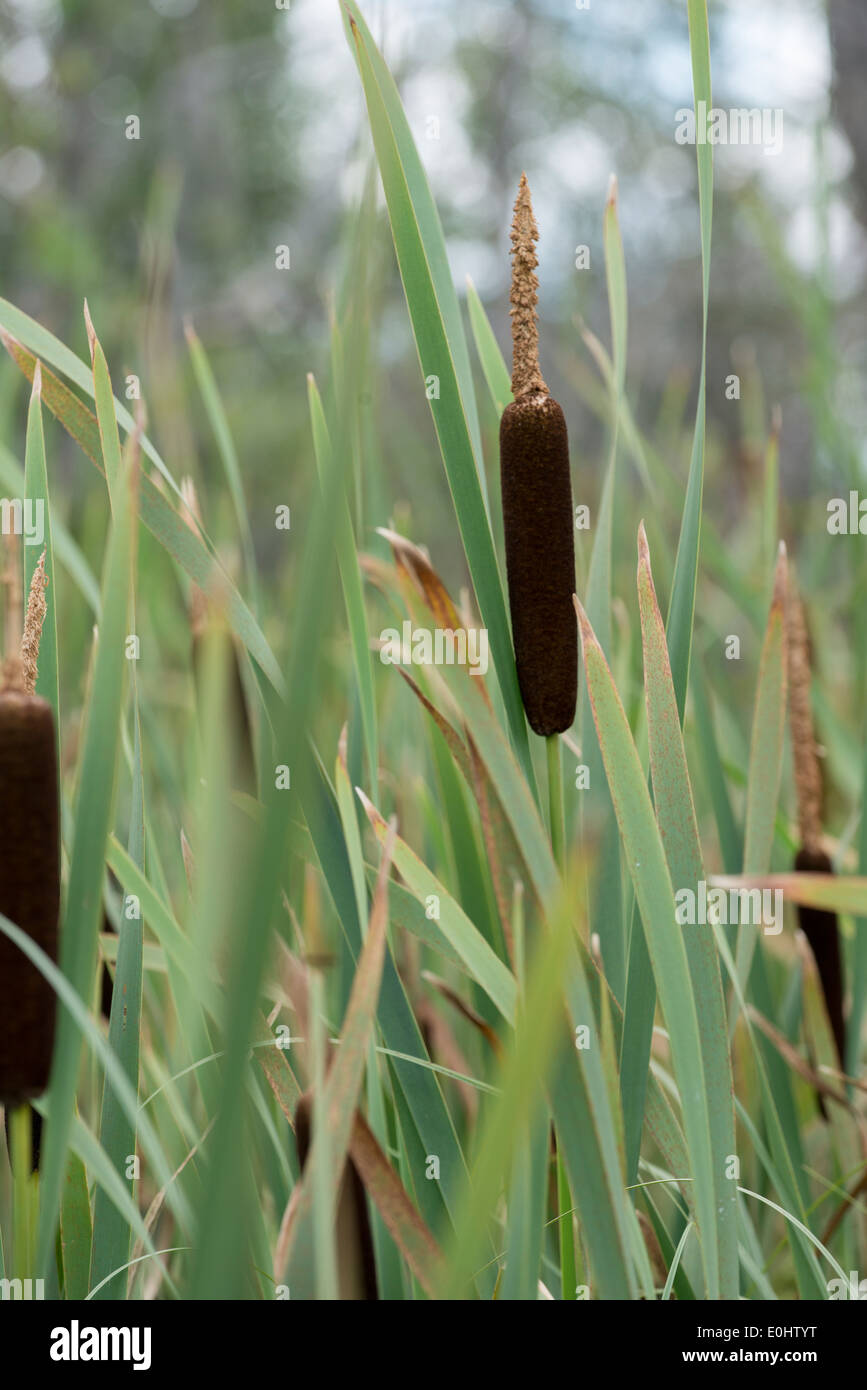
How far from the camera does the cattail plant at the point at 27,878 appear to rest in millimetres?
276

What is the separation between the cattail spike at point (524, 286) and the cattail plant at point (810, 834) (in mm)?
338

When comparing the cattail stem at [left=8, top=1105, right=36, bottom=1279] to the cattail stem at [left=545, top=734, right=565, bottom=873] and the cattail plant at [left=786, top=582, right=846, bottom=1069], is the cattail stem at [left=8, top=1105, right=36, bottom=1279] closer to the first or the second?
the cattail stem at [left=545, top=734, right=565, bottom=873]

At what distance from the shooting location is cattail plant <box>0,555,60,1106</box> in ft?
0.90

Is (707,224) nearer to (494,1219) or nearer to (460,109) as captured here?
(494,1219)

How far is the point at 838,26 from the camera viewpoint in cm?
146

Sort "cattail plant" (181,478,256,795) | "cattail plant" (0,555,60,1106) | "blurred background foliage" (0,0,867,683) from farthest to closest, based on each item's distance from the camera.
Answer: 1. "blurred background foliage" (0,0,867,683)
2. "cattail plant" (181,478,256,795)
3. "cattail plant" (0,555,60,1106)

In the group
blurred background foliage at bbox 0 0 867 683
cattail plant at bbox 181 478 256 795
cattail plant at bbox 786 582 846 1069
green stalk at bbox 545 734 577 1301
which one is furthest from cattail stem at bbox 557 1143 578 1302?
blurred background foliage at bbox 0 0 867 683

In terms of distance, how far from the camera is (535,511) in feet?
1.25

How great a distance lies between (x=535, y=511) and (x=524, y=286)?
8 cm

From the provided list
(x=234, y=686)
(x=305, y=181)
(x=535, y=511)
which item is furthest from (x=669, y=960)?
(x=305, y=181)

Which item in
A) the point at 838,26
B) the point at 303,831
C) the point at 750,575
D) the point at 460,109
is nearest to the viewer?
the point at 303,831

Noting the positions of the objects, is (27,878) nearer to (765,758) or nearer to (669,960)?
(669,960)
